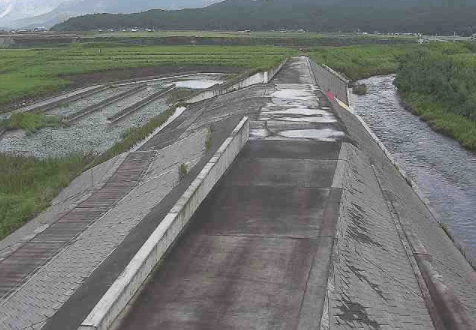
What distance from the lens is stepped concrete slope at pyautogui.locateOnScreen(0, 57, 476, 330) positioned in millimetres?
9328

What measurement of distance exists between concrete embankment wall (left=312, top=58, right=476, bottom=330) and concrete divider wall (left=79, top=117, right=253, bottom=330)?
124 inches

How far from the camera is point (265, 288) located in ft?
31.9

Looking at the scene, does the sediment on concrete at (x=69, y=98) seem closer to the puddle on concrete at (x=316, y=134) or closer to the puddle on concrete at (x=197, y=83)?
the puddle on concrete at (x=197, y=83)

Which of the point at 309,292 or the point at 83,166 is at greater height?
the point at 309,292

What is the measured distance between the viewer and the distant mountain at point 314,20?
14400 cm

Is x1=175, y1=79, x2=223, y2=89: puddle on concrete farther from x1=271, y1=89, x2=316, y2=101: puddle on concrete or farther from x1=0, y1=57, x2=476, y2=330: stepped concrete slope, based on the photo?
x1=0, y1=57, x2=476, y2=330: stepped concrete slope

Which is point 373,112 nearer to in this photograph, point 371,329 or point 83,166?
point 83,166

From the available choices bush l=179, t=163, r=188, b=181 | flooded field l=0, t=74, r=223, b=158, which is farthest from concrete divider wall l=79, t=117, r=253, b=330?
flooded field l=0, t=74, r=223, b=158

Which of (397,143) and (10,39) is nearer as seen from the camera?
(397,143)

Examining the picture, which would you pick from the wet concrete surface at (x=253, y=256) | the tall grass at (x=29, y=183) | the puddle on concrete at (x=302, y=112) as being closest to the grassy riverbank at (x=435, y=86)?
the puddle on concrete at (x=302, y=112)

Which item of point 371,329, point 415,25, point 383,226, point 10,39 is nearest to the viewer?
point 371,329

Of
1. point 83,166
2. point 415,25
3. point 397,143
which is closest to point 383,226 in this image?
point 83,166

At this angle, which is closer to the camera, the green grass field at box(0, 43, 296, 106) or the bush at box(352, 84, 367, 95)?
the green grass field at box(0, 43, 296, 106)

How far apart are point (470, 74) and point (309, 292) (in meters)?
34.9
